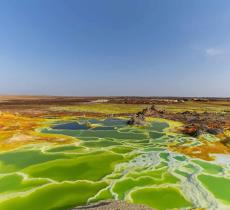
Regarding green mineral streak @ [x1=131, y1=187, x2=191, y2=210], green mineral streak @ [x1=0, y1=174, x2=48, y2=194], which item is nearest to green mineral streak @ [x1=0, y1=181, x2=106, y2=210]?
green mineral streak @ [x1=0, y1=174, x2=48, y2=194]

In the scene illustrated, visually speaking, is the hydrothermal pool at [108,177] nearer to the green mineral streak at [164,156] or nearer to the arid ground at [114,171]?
the arid ground at [114,171]

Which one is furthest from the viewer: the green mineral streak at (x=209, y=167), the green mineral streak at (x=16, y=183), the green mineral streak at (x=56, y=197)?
the green mineral streak at (x=209, y=167)

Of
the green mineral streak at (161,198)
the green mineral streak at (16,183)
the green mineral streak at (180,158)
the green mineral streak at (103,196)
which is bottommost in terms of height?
the green mineral streak at (16,183)

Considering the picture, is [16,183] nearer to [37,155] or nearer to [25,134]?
[37,155]

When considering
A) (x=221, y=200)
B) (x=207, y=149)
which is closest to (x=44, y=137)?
(x=207, y=149)

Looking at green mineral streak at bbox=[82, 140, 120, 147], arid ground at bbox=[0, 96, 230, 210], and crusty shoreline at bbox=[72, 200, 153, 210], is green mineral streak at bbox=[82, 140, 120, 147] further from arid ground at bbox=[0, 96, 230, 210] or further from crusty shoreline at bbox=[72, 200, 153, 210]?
crusty shoreline at bbox=[72, 200, 153, 210]

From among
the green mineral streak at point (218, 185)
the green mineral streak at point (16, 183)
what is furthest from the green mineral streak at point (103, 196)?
the green mineral streak at point (218, 185)

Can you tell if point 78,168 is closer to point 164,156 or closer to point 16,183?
point 16,183
